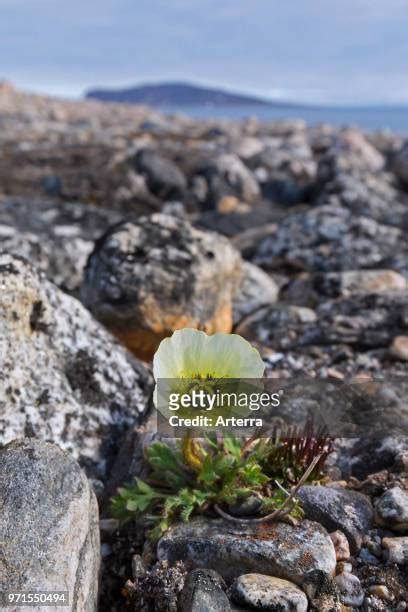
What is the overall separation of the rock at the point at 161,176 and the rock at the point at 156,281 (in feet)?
36.2

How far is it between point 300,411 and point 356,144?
23968mm

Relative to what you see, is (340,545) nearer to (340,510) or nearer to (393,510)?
(340,510)

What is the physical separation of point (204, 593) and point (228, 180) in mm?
15866

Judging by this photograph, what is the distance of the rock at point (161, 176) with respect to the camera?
1711 centimetres

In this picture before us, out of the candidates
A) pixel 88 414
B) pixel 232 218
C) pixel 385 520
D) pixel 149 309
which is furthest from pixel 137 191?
pixel 385 520

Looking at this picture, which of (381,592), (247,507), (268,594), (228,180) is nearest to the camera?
(268,594)

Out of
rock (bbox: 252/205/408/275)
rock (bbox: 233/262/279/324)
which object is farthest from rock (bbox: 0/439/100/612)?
rock (bbox: 252/205/408/275)

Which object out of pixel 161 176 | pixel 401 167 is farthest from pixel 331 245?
pixel 401 167

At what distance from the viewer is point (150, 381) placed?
14.6 ft

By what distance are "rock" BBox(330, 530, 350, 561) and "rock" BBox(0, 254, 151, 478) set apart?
1.30 meters

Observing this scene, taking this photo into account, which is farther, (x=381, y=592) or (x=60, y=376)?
(x=60, y=376)

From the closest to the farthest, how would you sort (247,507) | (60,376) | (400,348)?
(247,507) → (60,376) → (400,348)

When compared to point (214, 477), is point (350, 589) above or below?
below

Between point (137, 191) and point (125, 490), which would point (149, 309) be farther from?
point (137, 191)
